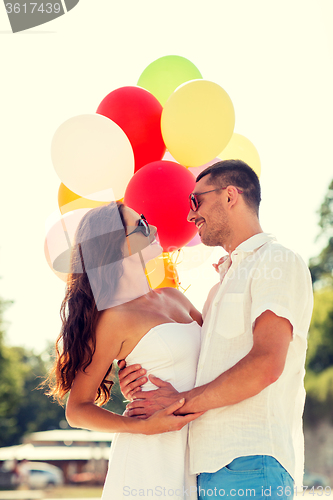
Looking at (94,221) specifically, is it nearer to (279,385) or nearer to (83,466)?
(279,385)

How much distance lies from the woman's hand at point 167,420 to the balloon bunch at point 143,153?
118cm

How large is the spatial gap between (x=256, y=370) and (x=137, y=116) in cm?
220

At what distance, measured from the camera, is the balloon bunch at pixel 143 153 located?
10.6ft

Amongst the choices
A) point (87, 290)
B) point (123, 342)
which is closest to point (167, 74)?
point (87, 290)

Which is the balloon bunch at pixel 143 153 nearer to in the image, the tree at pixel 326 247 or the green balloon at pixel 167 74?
the green balloon at pixel 167 74

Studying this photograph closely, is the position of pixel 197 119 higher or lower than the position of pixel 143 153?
higher

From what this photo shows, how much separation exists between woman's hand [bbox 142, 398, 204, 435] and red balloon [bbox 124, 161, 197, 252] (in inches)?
49.8

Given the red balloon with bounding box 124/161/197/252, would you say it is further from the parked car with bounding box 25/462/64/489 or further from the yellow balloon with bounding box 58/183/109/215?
the parked car with bounding box 25/462/64/489

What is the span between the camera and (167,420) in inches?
95.6

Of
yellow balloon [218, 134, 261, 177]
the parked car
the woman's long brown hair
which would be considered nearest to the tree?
the parked car

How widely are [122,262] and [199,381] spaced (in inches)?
36.6

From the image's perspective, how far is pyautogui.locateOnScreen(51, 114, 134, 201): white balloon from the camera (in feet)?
10.7

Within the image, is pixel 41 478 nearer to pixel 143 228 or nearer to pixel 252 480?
pixel 143 228

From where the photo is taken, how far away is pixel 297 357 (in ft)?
8.12
